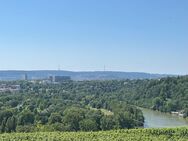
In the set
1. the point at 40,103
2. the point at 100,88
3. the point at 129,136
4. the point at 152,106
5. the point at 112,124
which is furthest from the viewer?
the point at 100,88

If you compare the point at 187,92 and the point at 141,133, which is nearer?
the point at 141,133

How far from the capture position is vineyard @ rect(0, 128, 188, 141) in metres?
32.6

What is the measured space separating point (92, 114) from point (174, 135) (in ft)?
69.2

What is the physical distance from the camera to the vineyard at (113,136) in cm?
3262

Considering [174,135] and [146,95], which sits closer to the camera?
[174,135]

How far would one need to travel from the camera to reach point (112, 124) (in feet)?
174

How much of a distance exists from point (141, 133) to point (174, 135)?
9.25 feet

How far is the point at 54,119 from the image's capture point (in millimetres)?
53500

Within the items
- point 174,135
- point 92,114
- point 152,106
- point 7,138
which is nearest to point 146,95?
point 152,106

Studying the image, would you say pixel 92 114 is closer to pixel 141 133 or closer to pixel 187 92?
pixel 141 133

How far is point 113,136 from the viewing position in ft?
112

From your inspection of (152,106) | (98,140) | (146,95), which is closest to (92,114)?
(98,140)

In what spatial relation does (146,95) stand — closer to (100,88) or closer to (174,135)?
(100,88)

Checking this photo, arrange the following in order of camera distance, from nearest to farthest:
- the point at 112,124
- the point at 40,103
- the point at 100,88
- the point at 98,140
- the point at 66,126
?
1. the point at 98,140
2. the point at 66,126
3. the point at 112,124
4. the point at 40,103
5. the point at 100,88
